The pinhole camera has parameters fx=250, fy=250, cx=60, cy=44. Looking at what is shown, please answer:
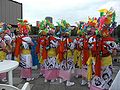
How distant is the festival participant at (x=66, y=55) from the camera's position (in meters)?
7.23

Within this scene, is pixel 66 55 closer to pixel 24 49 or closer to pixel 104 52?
pixel 24 49

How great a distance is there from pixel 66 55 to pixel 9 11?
590 inches

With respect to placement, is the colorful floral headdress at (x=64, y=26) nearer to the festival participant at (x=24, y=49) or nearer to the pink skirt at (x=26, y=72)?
the festival participant at (x=24, y=49)

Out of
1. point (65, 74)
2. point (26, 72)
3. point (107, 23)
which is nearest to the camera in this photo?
point (107, 23)

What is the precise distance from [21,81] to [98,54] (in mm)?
3459

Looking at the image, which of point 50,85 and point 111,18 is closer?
point 111,18

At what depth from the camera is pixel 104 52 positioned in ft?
16.6

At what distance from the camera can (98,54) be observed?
5.10 metres

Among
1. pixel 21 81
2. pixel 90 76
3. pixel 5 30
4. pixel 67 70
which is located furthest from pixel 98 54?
pixel 5 30

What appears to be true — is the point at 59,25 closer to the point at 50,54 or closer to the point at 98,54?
the point at 50,54

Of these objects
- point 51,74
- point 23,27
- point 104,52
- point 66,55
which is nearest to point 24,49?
point 23,27

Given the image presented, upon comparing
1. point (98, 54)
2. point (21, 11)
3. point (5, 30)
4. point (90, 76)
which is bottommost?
point (90, 76)

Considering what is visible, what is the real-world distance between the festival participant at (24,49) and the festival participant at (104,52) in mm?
3010

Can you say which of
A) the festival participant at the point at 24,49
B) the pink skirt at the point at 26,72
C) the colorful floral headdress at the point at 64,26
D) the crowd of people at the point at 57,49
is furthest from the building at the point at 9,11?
the colorful floral headdress at the point at 64,26
